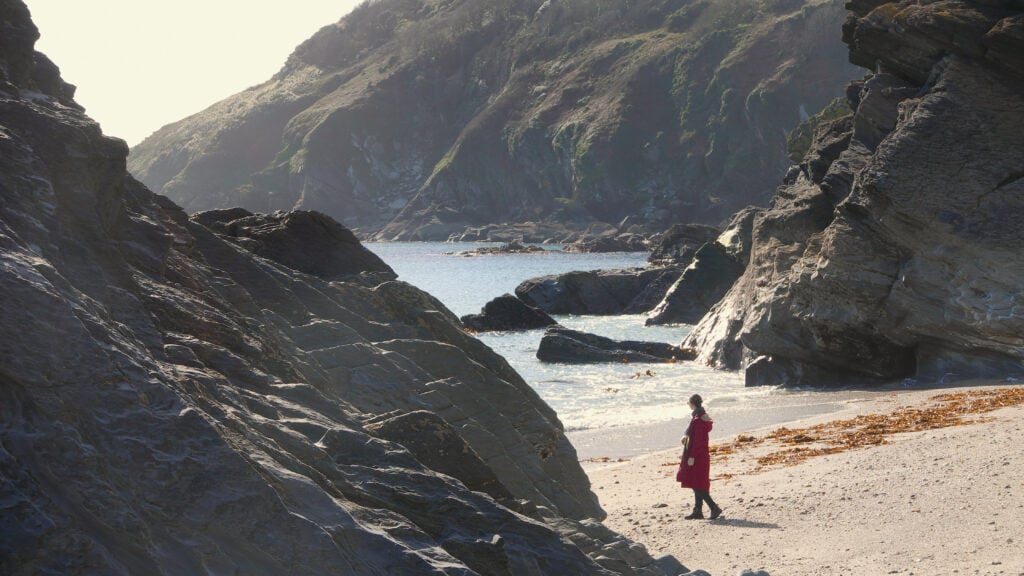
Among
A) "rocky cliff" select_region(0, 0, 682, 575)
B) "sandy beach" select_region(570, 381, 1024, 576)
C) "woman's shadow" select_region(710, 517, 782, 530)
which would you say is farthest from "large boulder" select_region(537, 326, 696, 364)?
"rocky cliff" select_region(0, 0, 682, 575)

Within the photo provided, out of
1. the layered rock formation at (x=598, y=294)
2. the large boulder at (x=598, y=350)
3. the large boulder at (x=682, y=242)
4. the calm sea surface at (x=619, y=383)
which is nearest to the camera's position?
the calm sea surface at (x=619, y=383)

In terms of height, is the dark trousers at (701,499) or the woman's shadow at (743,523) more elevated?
the dark trousers at (701,499)

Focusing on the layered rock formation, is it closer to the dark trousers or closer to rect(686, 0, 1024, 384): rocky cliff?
rect(686, 0, 1024, 384): rocky cliff

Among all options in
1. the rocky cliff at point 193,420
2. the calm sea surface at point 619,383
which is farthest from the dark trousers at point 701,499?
the calm sea surface at point 619,383

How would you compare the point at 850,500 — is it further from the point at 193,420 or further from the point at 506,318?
the point at 506,318

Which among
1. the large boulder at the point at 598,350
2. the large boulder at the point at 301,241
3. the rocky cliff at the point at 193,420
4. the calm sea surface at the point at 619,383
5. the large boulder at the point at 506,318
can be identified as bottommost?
the calm sea surface at the point at 619,383

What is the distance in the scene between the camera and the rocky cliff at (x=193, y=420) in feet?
17.4

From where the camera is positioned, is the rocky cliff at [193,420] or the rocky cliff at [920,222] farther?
the rocky cliff at [920,222]

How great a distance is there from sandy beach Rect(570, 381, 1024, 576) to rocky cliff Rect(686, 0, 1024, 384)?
322 centimetres

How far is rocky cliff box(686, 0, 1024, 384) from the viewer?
76.5 feet

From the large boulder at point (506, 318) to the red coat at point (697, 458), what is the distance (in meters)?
37.8

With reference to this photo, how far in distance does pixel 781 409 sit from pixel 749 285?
722 cm

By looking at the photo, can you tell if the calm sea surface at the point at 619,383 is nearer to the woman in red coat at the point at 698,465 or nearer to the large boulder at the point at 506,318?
the large boulder at the point at 506,318

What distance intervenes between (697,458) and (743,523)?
1088 mm
